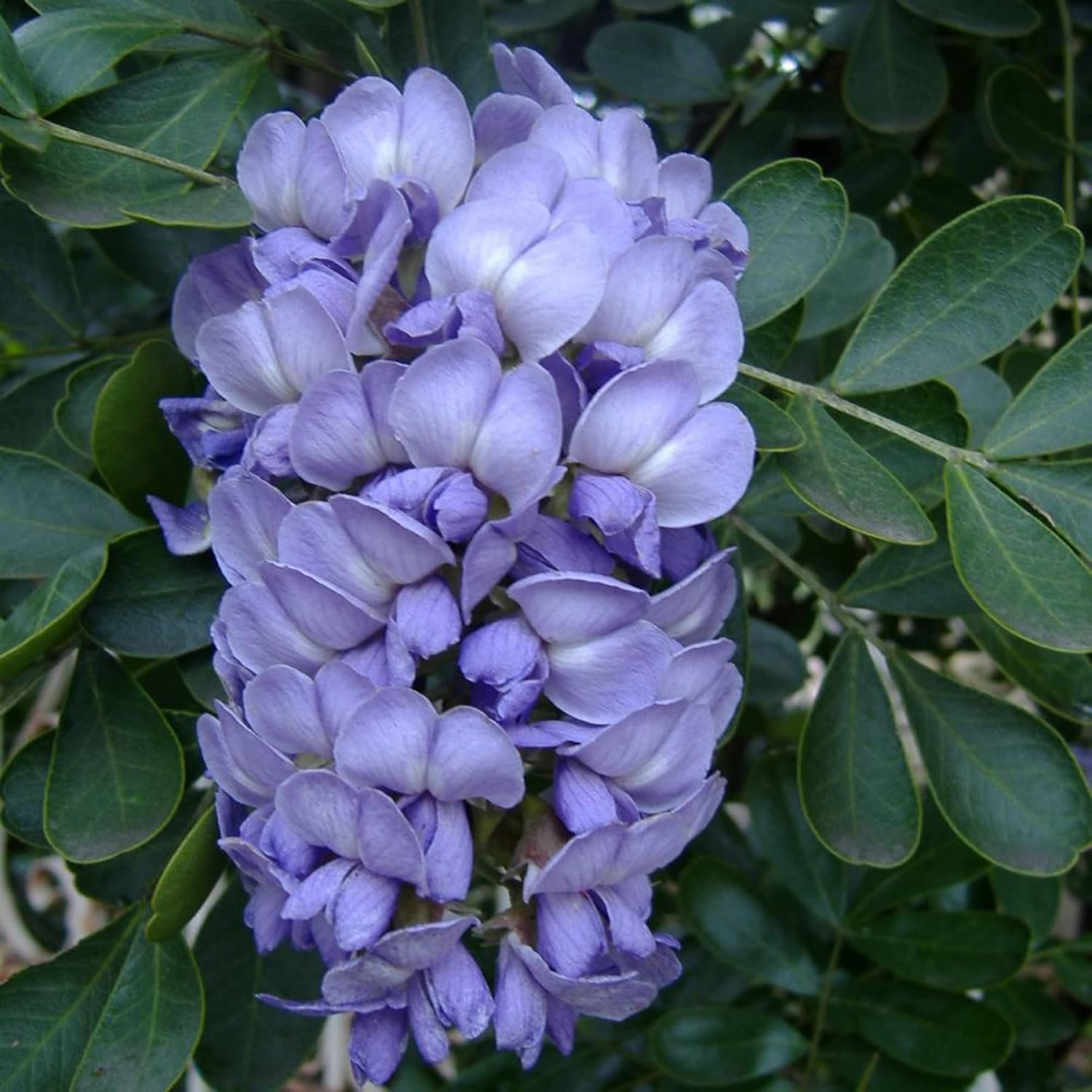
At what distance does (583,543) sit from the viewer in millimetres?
636

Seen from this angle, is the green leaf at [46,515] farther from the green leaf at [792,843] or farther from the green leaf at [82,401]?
the green leaf at [792,843]

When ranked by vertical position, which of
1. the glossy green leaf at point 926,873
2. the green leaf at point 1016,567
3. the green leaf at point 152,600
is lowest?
the glossy green leaf at point 926,873

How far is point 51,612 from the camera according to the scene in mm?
741

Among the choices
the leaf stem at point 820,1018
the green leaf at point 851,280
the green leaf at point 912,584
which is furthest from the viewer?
the leaf stem at point 820,1018

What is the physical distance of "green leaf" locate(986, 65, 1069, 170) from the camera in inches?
45.1

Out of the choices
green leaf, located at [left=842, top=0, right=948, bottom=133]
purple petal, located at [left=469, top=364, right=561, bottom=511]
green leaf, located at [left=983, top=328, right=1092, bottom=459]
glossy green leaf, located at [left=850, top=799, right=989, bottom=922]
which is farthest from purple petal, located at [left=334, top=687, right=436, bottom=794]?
green leaf, located at [left=842, top=0, right=948, bottom=133]

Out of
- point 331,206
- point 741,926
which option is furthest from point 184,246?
point 741,926

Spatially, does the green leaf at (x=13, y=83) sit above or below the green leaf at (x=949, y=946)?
above

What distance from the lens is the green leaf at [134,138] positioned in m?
0.73

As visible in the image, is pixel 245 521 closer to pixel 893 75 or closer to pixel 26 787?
pixel 26 787

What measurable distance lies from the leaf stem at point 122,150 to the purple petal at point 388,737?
34 cm

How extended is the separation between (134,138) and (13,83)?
0.09m

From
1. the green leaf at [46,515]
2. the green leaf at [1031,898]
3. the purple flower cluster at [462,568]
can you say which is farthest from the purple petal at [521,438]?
the green leaf at [1031,898]

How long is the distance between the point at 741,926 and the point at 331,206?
0.71 meters
